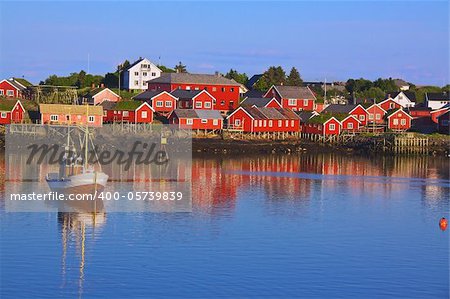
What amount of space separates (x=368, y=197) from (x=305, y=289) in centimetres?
2200

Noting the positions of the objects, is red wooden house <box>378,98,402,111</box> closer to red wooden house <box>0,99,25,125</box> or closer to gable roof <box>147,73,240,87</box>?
gable roof <box>147,73,240,87</box>

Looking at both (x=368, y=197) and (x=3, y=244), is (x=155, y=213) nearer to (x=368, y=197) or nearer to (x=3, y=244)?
(x=3, y=244)

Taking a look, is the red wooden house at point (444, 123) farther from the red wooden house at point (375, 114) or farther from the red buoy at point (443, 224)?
the red buoy at point (443, 224)

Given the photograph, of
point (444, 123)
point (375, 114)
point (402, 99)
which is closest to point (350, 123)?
point (375, 114)

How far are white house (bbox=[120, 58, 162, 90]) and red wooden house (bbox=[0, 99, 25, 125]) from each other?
23700mm

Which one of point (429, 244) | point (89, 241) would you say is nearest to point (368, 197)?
point (429, 244)

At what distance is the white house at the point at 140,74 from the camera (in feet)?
321

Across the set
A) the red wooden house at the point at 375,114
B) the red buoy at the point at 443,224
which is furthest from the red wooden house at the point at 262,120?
the red buoy at the point at 443,224

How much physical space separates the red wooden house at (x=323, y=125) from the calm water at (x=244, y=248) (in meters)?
32.5

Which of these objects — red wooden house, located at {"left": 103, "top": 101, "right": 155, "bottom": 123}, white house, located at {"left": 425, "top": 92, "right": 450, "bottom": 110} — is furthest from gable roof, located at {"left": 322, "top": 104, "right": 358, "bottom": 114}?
white house, located at {"left": 425, "top": 92, "right": 450, "bottom": 110}

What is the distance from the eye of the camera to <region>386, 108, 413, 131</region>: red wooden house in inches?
3499

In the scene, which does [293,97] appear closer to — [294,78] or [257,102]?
[257,102]

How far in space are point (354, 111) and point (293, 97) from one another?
7.44 meters

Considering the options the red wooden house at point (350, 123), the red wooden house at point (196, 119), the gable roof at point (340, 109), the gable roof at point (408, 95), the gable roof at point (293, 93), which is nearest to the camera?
the red wooden house at point (196, 119)
